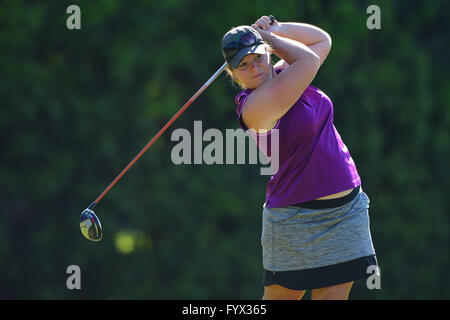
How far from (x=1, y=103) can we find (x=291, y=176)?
10.4ft

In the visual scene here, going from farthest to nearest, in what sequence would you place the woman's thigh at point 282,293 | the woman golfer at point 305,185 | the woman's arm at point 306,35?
the woman's arm at point 306,35 < the woman's thigh at point 282,293 < the woman golfer at point 305,185

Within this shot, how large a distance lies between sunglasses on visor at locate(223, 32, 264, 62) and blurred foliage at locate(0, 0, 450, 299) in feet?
9.20

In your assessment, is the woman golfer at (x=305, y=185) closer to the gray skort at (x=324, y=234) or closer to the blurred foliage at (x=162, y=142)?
the gray skort at (x=324, y=234)

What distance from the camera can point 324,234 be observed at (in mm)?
2562

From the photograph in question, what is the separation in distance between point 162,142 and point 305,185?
122 inches

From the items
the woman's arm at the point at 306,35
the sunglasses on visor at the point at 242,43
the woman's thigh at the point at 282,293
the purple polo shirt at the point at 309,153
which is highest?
the woman's arm at the point at 306,35

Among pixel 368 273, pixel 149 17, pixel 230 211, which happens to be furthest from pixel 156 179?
pixel 368 273

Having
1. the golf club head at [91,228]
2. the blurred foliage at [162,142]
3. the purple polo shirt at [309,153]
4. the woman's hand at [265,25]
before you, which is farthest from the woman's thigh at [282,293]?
the blurred foliage at [162,142]

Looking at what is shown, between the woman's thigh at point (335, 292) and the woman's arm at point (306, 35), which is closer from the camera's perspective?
the woman's thigh at point (335, 292)

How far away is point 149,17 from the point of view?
209 inches

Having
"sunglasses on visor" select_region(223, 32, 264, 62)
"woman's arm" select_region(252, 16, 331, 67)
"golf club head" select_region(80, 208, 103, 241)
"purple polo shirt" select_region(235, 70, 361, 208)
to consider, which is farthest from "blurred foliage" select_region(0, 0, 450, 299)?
"purple polo shirt" select_region(235, 70, 361, 208)

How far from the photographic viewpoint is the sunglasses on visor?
98.3 inches

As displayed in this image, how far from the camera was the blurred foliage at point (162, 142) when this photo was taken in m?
5.19

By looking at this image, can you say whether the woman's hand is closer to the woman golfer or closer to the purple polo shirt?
the woman golfer
